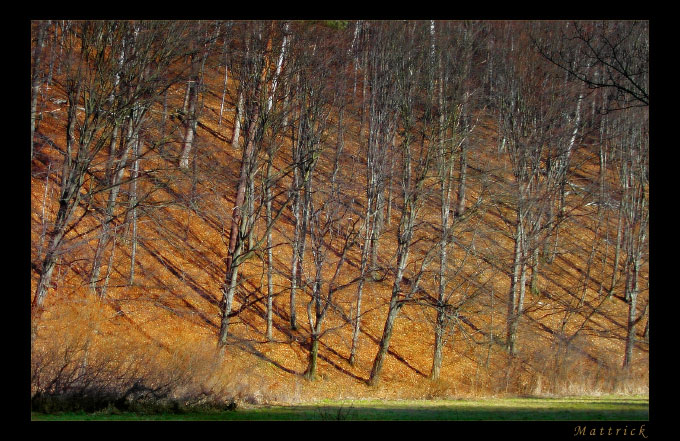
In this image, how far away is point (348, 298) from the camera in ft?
76.3

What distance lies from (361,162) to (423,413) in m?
16.9

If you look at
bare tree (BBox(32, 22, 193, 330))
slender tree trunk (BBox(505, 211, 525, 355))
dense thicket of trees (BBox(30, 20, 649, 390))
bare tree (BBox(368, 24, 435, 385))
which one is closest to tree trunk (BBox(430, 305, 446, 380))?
dense thicket of trees (BBox(30, 20, 649, 390))

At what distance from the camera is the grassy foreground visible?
1058 cm

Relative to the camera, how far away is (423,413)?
38.7 feet

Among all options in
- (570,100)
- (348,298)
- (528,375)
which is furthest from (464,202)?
(528,375)

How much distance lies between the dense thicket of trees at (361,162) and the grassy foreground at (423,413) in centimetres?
510

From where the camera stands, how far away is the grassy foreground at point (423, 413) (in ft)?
34.7

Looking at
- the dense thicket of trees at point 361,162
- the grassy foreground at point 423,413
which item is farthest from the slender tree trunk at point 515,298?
the grassy foreground at point 423,413

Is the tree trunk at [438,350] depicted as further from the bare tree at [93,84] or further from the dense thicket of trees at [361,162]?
the bare tree at [93,84]

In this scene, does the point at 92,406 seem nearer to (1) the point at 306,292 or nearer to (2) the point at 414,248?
(1) the point at 306,292

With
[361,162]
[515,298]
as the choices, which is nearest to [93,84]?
[361,162]

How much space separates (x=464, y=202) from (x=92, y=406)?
20689 millimetres

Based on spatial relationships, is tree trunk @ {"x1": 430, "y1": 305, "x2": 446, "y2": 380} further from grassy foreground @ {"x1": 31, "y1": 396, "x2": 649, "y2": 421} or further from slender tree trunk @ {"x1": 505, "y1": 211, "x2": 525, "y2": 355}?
grassy foreground @ {"x1": 31, "y1": 396, "x2": 649, "y2": 421}

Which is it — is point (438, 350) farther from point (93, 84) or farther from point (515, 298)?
point (93, 84)
